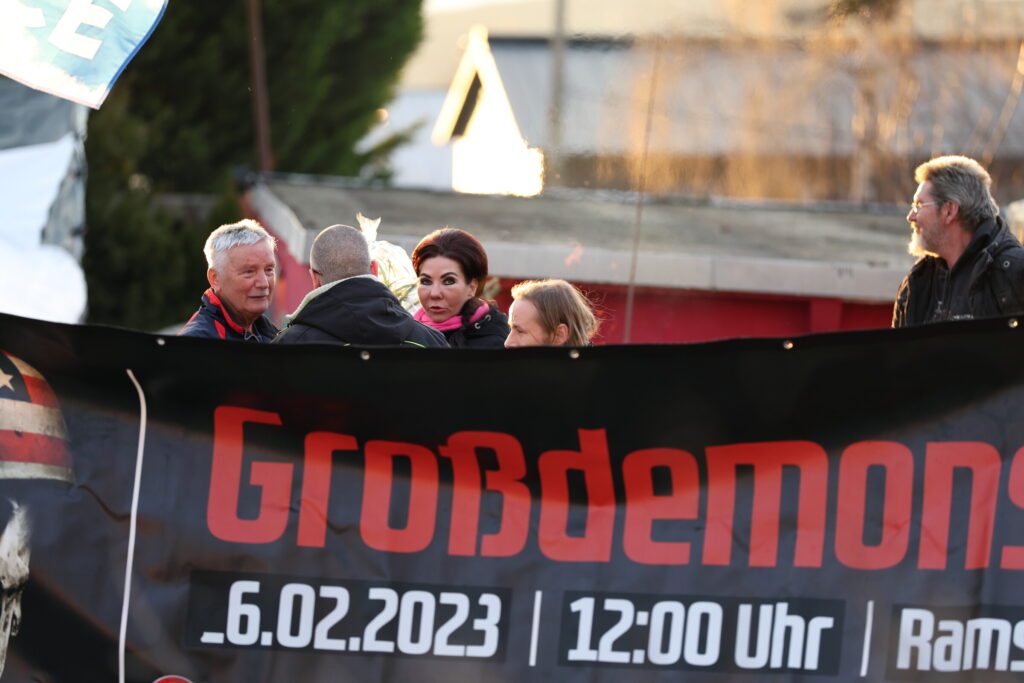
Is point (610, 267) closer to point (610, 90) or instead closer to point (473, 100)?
point (610, 90)

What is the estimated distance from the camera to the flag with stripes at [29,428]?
348 centimetres

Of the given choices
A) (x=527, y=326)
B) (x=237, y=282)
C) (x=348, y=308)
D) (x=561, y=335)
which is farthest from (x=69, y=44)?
(x=561, y=335)

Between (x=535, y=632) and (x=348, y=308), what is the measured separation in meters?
1.41

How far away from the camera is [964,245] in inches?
195

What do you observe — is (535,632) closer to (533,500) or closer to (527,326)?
(533,500)

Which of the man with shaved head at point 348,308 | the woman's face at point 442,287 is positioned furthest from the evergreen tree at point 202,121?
the man with shaved head at point 348,308

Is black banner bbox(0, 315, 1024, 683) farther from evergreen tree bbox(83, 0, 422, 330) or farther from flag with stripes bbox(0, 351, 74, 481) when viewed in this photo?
evergreen tree bbox(83, 0, 422, 330)

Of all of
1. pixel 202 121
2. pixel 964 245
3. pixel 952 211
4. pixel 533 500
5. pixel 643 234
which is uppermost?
pixel 202 121

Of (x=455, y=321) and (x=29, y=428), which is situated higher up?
(x=455, y=321)

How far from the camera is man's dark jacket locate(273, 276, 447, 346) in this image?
438 centimetres

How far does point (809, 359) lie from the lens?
11.4 feet

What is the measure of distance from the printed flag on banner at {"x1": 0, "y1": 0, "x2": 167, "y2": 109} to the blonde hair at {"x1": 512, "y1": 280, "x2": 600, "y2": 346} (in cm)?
156

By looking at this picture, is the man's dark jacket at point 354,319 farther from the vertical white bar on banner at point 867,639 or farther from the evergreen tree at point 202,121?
the evergreen tree at point 202,121

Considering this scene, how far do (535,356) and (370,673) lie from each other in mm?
876
